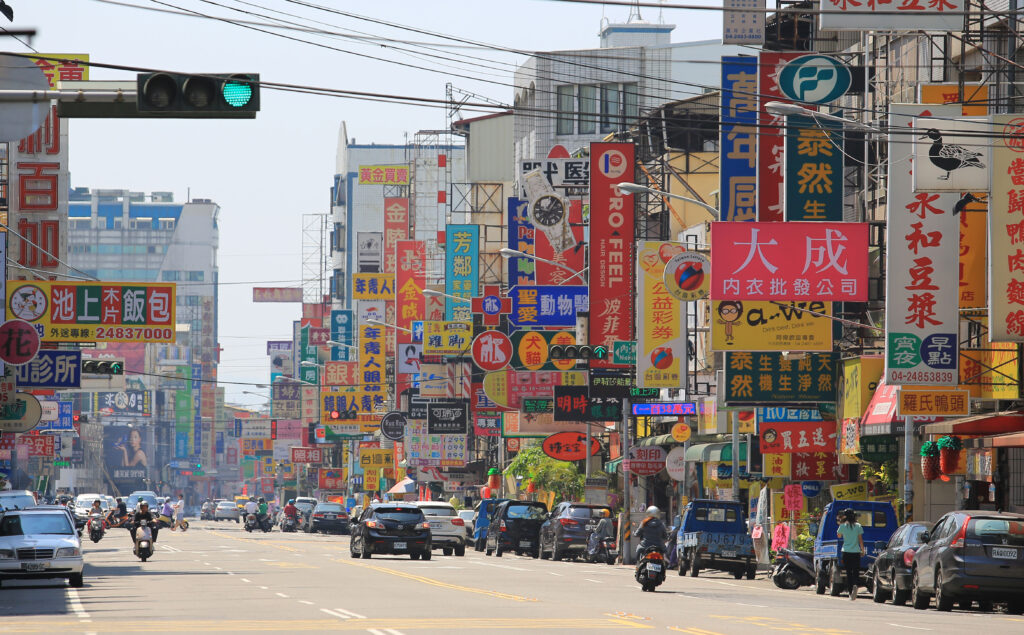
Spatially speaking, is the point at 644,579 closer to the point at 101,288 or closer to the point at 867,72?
the point at 867,72

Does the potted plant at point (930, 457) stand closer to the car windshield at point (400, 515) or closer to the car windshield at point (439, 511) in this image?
the car windshield at point (400, 515)

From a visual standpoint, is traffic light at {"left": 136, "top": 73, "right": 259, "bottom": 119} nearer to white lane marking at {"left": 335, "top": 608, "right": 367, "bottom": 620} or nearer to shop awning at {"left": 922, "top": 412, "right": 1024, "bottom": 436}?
white lane marking at {"left": 335, "top": 608, "right": 367, "bottom": 620}

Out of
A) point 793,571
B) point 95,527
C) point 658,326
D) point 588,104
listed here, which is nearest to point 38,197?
point 95,527

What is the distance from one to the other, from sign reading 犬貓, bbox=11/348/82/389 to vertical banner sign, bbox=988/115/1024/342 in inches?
1036

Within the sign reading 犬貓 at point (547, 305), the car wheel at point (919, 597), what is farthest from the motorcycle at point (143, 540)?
the car wheel at point (919, 597)

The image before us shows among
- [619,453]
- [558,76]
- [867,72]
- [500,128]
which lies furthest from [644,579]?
[500,128]

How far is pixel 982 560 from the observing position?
2556cm

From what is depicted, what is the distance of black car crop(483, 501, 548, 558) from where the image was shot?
52125mm

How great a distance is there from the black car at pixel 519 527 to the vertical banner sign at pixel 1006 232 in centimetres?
2550

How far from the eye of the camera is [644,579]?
98.7ft

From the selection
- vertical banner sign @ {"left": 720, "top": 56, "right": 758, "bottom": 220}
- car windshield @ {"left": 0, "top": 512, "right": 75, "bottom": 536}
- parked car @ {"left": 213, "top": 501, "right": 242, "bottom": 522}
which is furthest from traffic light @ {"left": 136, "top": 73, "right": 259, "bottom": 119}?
parked car @ {"left": 213, "top": 501, "right": 242, "bottom": 522}

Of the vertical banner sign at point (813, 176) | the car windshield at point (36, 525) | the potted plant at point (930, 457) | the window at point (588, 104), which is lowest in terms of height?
the car windshield at point (36, 525)

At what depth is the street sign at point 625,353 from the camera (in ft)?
155

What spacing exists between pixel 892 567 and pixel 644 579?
422cm
